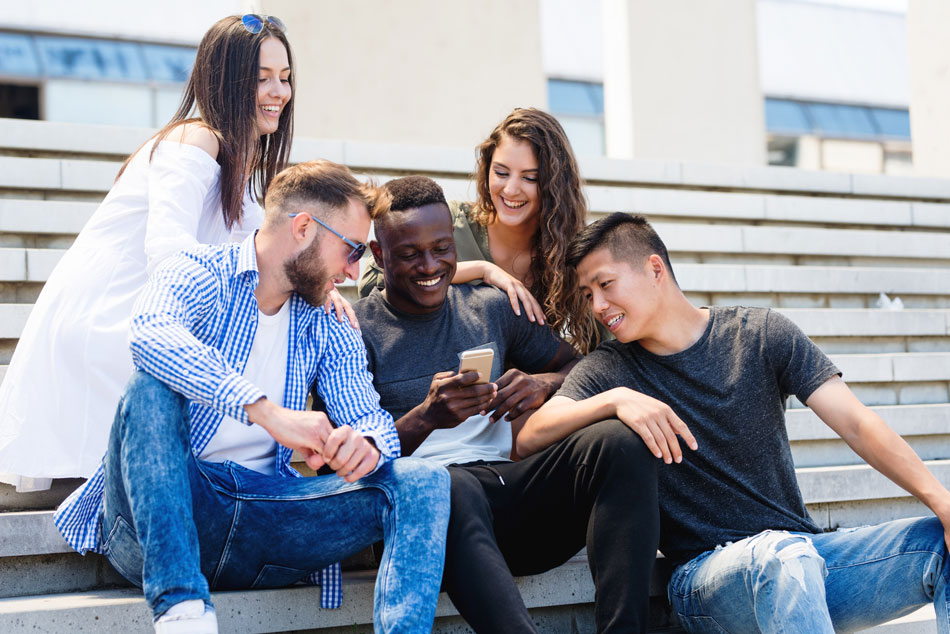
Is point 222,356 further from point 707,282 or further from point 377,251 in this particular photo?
point 707,282

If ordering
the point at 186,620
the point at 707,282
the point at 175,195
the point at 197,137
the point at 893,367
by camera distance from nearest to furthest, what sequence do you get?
the point at 186,620
the point at 175,195
the point at 197,137
the point at 893,367
the point at 707,282

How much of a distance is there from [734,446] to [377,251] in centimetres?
123

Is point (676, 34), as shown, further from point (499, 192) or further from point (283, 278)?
point (283, 278)

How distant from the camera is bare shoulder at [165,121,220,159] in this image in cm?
277

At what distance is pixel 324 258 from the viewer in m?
2.46

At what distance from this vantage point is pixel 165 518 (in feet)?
6.53

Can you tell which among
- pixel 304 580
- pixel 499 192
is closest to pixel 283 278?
pixel 304 580

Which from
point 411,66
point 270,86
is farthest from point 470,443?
point 411,66

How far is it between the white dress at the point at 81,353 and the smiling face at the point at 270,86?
373 millimetres

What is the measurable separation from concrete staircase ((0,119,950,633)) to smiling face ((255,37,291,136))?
123 centimetres

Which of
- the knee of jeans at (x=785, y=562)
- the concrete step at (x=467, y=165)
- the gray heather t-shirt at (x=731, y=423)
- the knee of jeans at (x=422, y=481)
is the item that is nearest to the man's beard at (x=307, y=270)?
the knee of jeans at (x=422, y=481)

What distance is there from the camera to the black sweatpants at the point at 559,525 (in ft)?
7.10

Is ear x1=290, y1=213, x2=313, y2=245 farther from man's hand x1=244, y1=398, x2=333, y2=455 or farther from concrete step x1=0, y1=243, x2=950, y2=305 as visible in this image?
concrete step x1=0, y1=243, x2=950, y2=305

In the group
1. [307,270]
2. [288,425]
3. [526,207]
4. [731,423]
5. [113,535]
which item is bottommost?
[113,535]
